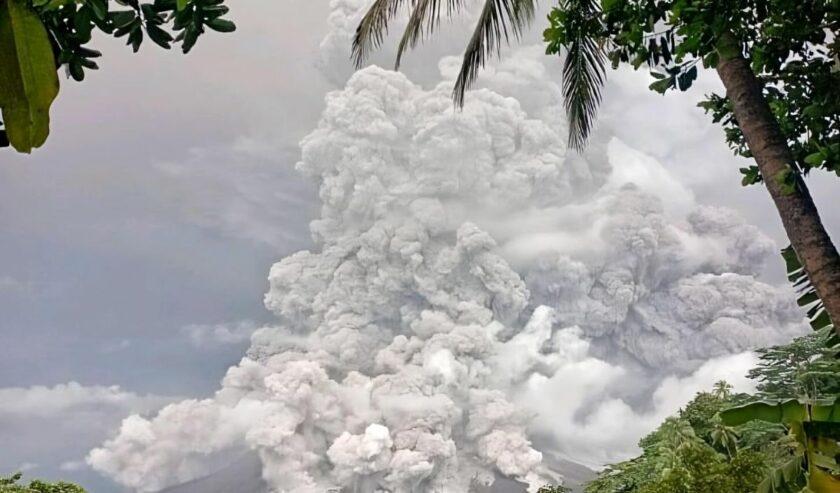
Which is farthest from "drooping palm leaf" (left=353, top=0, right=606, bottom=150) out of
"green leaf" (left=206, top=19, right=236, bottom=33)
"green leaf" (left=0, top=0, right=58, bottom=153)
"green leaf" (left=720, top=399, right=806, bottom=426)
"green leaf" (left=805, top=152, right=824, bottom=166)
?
"green leaf" (left=0, top=0, right=58, bottom=153)

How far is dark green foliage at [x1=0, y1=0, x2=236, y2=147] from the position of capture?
2.64 feet

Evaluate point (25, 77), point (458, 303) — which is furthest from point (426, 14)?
point (458, 303)

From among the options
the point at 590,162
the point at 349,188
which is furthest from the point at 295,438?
the point at 590,162

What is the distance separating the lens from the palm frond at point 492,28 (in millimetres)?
3760

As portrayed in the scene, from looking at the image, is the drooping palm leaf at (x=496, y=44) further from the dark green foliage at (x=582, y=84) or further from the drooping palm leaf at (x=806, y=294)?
the drooping palm leaf at (x=806, y=294)

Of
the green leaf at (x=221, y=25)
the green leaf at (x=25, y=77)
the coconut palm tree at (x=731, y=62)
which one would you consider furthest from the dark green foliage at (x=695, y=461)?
the green leaf at (x=25, y=77)

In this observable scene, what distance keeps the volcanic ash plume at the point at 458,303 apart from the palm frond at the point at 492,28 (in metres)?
16.8

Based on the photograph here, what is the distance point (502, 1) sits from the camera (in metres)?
3.72

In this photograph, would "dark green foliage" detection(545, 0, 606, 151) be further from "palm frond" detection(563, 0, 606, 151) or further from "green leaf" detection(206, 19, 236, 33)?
"green leaf" detection(206, 19, 236, 33)

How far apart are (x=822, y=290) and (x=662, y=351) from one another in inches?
869

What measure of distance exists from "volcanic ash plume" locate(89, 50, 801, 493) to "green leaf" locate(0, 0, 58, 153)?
777 inches

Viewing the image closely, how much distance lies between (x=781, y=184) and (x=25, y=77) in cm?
169

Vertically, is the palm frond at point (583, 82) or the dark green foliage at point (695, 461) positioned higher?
the palm frond at point (583, 82)

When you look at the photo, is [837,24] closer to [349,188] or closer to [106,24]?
[106,24]
